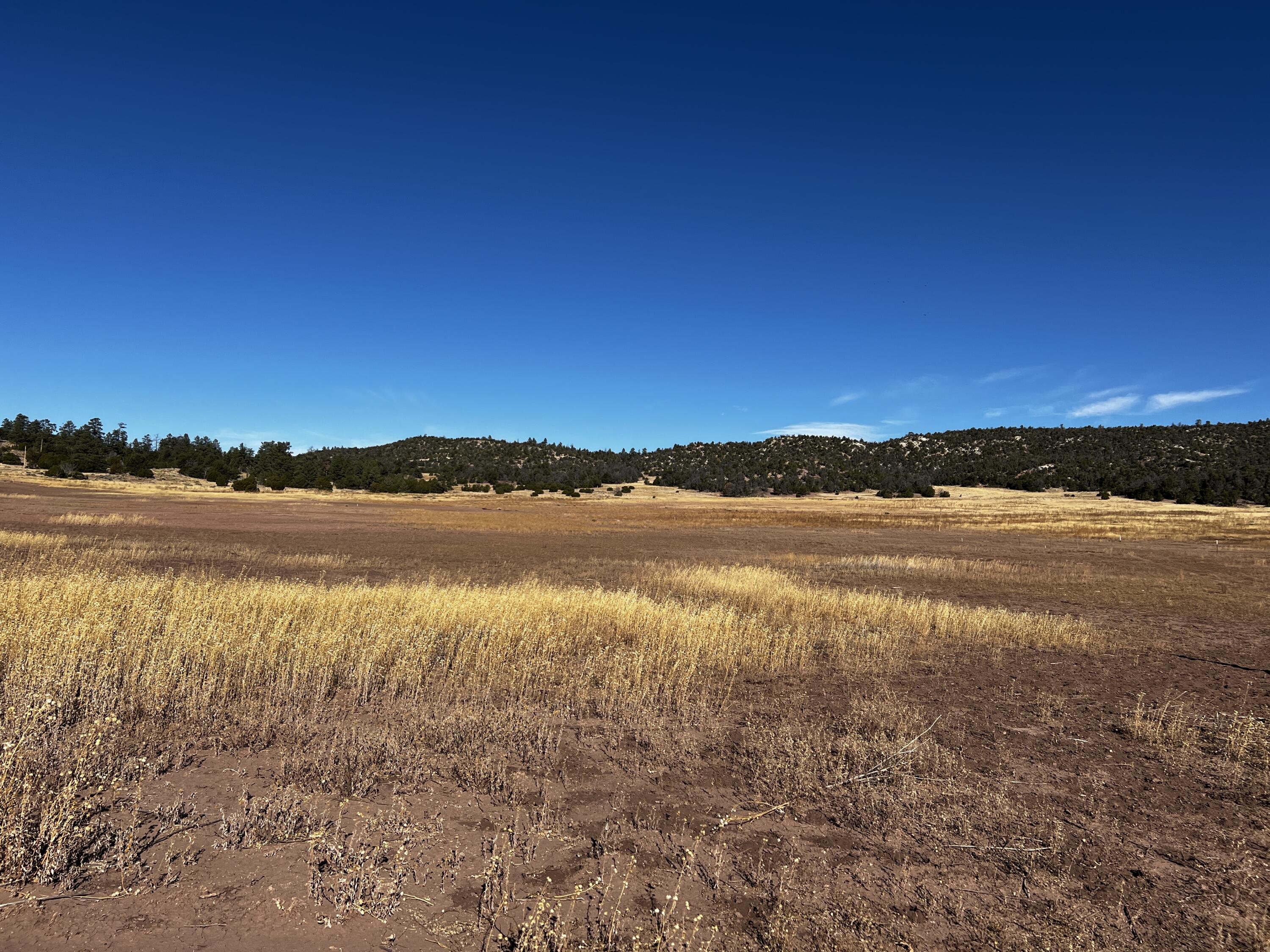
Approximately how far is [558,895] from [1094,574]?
26.7 meters

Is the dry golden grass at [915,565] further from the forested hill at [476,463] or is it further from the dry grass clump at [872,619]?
the forested hill at [476,463]

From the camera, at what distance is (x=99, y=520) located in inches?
1319

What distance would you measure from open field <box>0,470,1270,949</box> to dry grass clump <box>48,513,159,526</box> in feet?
70.1

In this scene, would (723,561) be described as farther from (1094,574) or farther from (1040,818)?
(1040,818)

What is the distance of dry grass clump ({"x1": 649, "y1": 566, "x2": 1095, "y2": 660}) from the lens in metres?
12.3

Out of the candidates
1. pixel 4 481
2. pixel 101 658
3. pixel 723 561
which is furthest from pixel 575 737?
pixel 4 481

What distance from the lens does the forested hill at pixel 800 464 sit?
9344 centimetres

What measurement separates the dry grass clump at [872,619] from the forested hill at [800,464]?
8363cm

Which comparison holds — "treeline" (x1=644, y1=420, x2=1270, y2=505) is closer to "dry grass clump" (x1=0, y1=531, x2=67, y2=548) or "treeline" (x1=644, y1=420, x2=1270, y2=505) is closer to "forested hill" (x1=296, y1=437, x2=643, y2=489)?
"forested hill" (x1=296, y1=437, x2=643, y2=489)

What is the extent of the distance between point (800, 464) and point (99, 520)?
368 feet

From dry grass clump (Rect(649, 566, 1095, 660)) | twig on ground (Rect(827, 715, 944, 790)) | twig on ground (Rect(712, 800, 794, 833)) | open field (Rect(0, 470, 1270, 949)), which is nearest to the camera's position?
open field (Rect(0, 470, 1270, 949))

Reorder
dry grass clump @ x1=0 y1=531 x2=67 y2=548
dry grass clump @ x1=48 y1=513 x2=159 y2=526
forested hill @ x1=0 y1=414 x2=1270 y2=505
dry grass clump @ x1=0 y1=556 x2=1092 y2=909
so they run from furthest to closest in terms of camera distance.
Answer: forested hill @ x1=0 y1=414 x2=1270 y2=505, dry grass clump @ x1=48 y1=513 x2=159 y2=526, dry grass clump @ x1=0 y1=531 x2=67 y2=548, dry grass clump @ x1=0 y1=556 x2=1092 y2=909

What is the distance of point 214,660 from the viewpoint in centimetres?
789

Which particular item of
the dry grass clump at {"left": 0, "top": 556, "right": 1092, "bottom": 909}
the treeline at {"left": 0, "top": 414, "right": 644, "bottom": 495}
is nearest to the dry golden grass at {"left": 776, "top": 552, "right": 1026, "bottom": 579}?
the dry grass clump at {"left": 0, "top": 556, "right": 1092, "bottom": 909}
